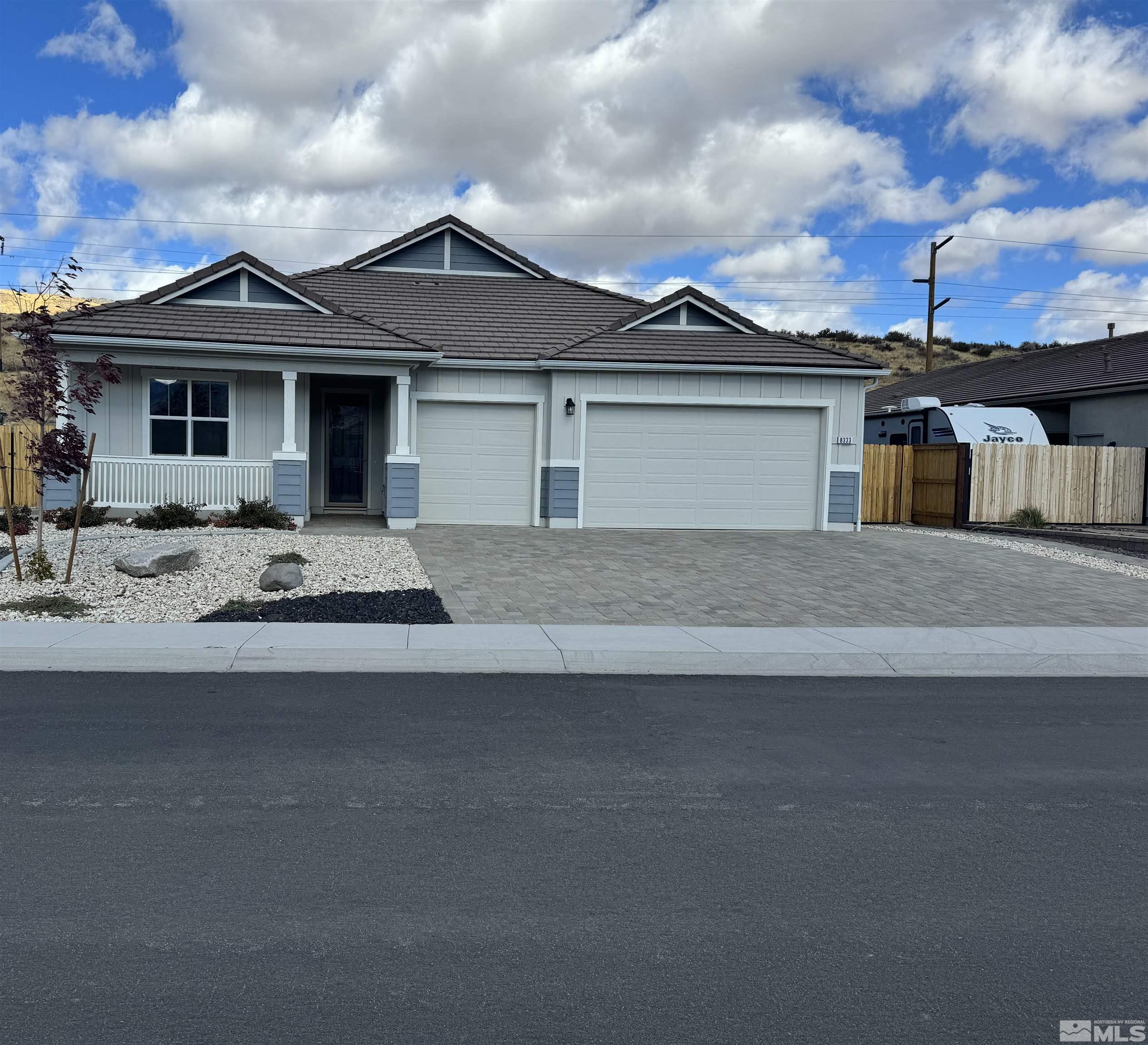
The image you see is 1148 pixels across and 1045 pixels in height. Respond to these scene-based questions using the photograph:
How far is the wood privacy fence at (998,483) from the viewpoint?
23688 millimetres

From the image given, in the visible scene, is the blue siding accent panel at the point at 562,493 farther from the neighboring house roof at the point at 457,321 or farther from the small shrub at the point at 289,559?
the small shrub at the point at 289,559

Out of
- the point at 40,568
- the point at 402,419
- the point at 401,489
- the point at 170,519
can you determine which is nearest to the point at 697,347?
the point at 402,419

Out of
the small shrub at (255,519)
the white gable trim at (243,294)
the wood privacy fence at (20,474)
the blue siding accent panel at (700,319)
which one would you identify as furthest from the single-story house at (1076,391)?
the wood privacy fence at (20,474)

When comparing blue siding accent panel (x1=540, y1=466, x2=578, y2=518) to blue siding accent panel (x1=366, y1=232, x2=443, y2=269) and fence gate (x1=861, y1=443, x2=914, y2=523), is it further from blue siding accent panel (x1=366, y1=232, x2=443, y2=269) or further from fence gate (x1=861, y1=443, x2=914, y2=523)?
fence gate (x1=861, y1=443, x2=914, y2=523)

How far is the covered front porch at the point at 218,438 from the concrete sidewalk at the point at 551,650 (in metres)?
8.54

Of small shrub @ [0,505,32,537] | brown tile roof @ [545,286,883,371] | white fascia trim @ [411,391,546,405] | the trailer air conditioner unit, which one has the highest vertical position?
brown tile roof @ [545,286,883,371]

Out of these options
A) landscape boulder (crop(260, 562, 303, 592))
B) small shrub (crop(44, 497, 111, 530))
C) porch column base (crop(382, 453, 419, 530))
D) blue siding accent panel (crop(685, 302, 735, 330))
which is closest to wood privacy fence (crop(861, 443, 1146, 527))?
blue siding accent panel (crop(685, 302, 735, 330))

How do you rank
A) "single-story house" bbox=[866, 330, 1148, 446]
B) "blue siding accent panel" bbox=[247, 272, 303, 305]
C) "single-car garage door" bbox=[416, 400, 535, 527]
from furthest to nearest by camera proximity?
1. "single-story house" bbox=[866, 330, 1148, 446]
2. "single-car garage door" bbox=[416, 400, 535, 527]
3. "blue siding accent panel" bbox=[247, 272, 303, 305]

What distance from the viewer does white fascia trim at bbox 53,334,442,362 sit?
17875 mm

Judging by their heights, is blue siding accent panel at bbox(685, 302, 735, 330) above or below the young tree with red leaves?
above

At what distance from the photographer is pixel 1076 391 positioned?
28125mm

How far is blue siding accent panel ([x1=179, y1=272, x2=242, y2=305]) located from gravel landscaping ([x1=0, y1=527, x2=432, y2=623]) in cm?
519

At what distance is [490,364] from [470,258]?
5134 millimetres

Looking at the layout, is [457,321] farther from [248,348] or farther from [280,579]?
[280,579]
